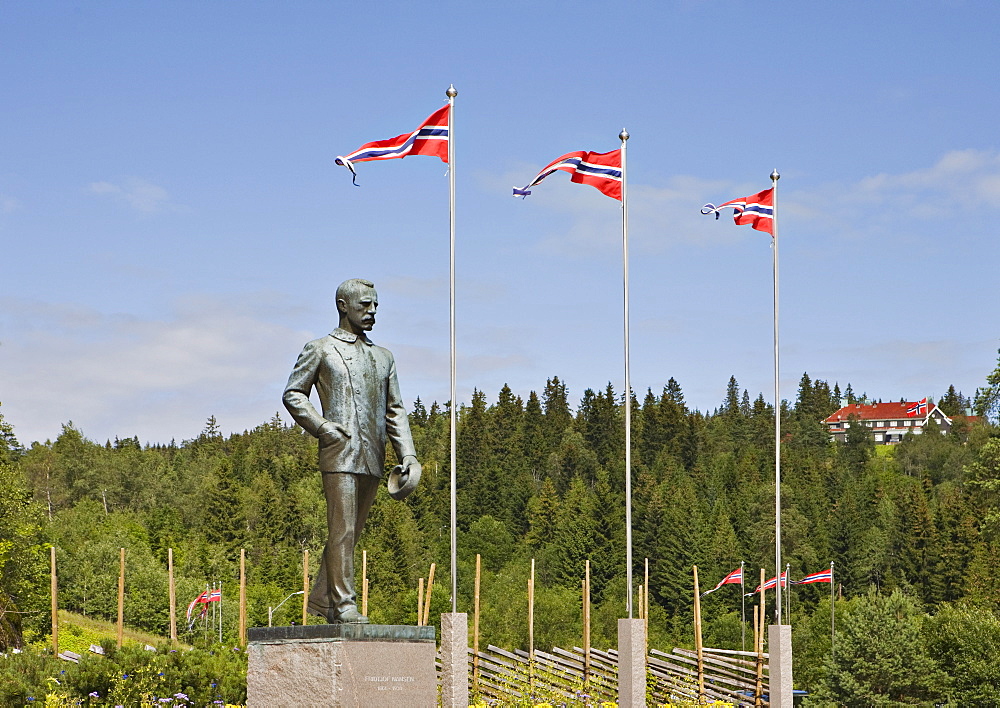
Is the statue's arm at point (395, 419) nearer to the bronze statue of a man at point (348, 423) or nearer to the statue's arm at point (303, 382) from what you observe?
the bronze statue of a man at point (348, 423)

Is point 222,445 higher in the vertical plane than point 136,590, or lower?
higher

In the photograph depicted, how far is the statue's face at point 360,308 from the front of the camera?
861 cm

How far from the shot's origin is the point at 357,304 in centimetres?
861

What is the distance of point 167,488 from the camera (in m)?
91.2

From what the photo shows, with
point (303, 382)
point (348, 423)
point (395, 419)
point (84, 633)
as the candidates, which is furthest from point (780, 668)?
point (84, 633)

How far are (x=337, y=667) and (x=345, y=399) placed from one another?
69.5 inches

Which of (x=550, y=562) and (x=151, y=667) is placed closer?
(x=151, y=667)

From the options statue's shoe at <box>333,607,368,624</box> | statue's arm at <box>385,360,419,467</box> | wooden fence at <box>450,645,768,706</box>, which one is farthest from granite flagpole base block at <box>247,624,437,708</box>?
wooden fence at <box>450,645,768,706</box>

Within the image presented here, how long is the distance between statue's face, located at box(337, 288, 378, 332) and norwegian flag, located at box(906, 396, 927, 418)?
15905 cm

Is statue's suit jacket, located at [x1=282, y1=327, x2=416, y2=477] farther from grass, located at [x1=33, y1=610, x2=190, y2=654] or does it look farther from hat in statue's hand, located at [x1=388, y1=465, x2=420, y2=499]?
grass, located at [x1=33, y1=610, x2=190, y2=654]

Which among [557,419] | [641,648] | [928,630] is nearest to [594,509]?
[557,419]

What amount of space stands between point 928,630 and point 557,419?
242 ft

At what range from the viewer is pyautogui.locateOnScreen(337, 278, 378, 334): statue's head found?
8609 mm

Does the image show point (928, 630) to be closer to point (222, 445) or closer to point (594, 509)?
point (594, 509)
